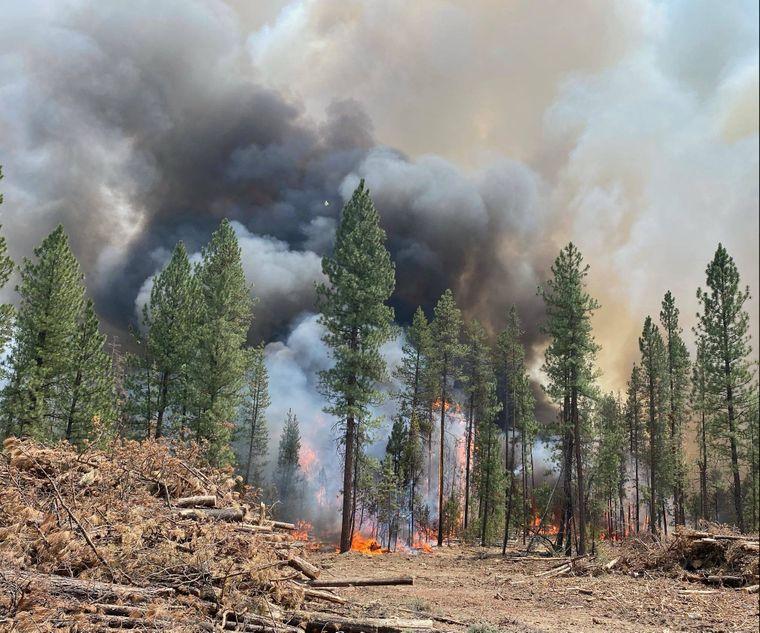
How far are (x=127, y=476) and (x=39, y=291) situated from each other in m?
22.8

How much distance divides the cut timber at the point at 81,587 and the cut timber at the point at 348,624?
2071mm

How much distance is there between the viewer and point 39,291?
87.0 feet

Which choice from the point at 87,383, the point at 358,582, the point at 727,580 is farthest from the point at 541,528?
the point at 87,383

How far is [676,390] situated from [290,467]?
164ft

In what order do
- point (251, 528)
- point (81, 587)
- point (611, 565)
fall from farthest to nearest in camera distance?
point (611, 565) < point (251, 528) < point (81, 587)

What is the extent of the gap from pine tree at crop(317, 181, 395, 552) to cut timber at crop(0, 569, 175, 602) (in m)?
19.2

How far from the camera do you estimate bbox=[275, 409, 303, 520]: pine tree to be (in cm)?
6912

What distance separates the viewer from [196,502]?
9.80 metres

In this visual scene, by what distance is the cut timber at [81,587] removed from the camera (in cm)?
568

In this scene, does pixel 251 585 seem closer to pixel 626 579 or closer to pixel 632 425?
pixel 626 579

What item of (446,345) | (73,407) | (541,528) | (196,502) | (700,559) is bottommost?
(541,528)

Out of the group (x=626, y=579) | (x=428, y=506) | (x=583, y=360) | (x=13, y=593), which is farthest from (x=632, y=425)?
(x=13, y=593)

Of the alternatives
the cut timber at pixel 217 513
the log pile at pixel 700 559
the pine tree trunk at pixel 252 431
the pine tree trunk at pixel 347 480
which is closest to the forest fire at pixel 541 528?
the log pile at pixel 700 559

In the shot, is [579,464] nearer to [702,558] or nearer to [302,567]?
[702,558]
